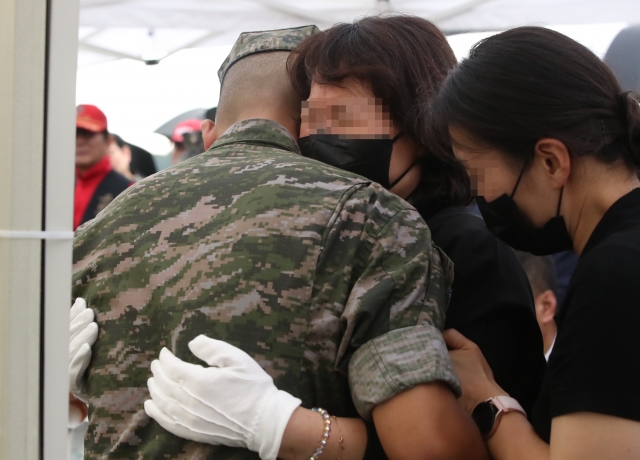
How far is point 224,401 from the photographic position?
4.39 ft

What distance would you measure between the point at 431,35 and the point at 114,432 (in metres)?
1.32

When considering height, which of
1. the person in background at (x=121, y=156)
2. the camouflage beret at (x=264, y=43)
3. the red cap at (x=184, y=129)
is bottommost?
the person in background at (x=121, y=156)

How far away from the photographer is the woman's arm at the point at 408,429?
1.33m

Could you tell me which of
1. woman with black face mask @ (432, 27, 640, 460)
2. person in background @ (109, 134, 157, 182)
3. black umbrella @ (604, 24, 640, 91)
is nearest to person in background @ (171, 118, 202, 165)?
person in background @ (109, 134, 157, 182)

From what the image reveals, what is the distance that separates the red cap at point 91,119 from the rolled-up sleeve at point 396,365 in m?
4.22

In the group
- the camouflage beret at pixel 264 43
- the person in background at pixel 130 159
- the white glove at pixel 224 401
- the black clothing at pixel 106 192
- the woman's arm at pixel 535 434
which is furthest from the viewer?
the person in background at pixel 130 159

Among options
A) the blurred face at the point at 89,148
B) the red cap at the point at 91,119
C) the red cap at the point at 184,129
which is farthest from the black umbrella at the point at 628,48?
the red cap at the point at 184,129

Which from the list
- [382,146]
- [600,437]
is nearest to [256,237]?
[382,146]

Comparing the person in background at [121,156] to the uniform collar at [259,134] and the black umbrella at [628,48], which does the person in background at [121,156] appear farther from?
the uniform collar at [259,134]

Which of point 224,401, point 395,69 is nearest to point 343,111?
point 395,69

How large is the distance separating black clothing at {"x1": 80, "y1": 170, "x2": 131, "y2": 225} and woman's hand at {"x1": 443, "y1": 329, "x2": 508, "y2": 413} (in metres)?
3.48

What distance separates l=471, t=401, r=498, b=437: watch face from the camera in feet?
5.02

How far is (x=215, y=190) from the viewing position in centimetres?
153

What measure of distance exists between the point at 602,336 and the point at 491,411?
1.33ft
